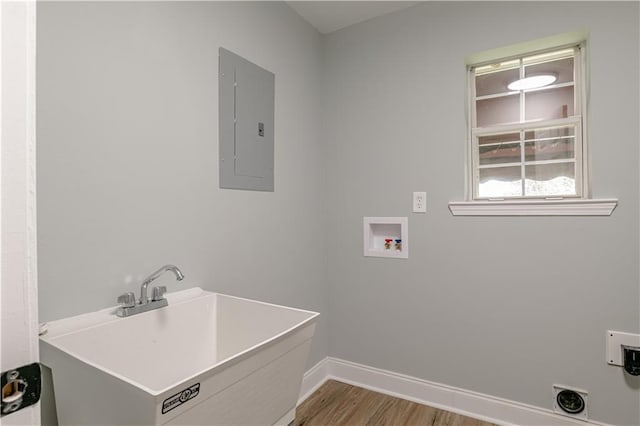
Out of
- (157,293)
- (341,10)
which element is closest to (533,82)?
(341,10)

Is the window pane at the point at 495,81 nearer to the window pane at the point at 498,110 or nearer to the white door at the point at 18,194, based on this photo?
the window pane at the point at 498,110

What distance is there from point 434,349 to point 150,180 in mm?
1889

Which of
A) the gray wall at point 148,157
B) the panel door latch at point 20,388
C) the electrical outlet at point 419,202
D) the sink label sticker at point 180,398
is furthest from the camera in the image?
the electrical outlet at point 419,202

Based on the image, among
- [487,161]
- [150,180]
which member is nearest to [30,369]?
[150,180]

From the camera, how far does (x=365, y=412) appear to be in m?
2.03

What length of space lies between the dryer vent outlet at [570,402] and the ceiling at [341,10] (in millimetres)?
2426

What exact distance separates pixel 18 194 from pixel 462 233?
80.3 inches

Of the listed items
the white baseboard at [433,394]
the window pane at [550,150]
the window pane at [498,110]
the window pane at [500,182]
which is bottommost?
the white baseboard at [433,394]

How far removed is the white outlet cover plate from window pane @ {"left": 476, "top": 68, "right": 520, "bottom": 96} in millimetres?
1458

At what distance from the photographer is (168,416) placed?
2.41 feet

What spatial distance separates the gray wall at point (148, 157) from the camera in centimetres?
109

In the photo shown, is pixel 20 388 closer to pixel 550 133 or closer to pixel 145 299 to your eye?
pixel 145 299

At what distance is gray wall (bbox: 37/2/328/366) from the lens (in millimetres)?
1089

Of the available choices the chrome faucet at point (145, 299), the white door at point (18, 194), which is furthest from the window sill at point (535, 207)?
the white door at point (18, 194)
